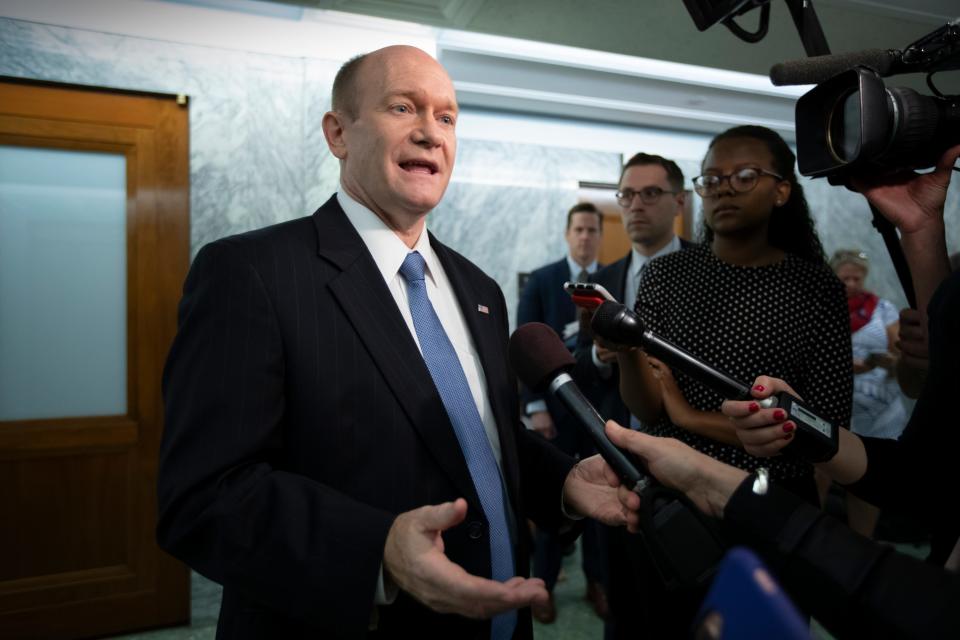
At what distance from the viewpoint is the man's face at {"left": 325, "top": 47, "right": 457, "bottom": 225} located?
3.96ft

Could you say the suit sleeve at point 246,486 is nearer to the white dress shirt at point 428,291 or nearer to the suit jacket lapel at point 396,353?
the suit jacket lapel at point 396,353

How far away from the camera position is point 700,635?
36cm

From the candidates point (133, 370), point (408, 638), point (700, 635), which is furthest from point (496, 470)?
point (133, 370)

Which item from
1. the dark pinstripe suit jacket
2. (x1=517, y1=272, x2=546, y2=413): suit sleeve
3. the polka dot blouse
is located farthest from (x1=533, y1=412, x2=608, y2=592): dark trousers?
the dark pinstripe suit jacket

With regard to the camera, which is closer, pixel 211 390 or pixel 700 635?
pixel 700 635

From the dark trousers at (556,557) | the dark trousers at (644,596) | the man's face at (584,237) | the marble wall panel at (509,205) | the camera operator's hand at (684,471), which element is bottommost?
A: the dark trousers at (556,557)

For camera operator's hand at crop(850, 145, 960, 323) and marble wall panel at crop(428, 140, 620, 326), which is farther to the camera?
marble wall panel at crop(428, 140, 620, 326)

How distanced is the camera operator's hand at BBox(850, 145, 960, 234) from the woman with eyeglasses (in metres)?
0.37

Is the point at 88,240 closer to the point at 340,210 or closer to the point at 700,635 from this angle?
the point at 340,210

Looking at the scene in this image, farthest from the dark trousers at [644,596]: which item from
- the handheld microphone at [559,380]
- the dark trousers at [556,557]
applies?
the dark trousers at [556,557]

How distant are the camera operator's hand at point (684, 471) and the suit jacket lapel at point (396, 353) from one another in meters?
0.27

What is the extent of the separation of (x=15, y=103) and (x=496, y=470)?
2.84 meters

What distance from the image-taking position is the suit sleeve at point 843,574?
508 millimetres

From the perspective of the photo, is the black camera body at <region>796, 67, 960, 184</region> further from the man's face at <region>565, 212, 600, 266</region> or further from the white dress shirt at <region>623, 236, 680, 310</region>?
the man's face at <region>565, 212, 600, 266</region>
